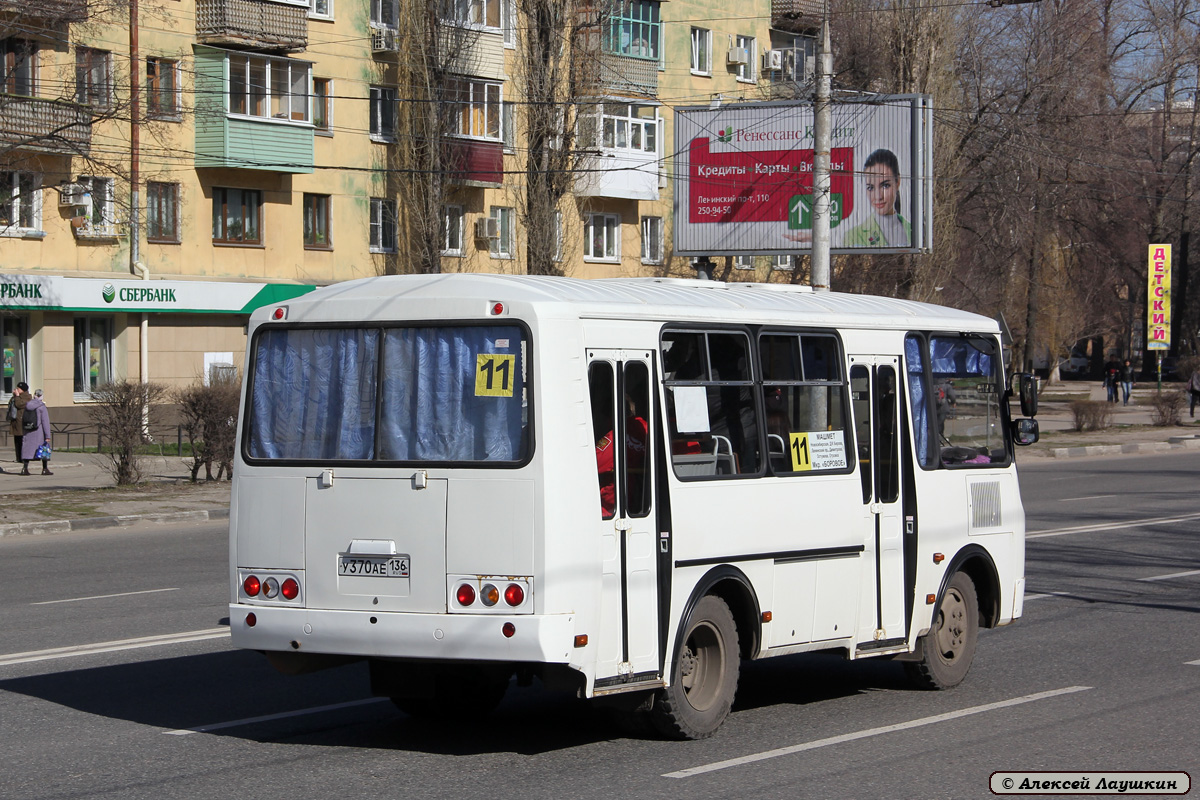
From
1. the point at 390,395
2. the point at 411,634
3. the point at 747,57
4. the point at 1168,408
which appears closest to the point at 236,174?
the point at 747,57

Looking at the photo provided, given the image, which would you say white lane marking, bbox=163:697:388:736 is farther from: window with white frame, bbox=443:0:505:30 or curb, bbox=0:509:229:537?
window with white frame, bbox=443:0:505:30

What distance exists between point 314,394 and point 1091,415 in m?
35.0

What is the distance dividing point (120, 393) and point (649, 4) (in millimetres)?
31049

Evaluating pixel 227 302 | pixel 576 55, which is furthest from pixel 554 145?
pixel 227 302

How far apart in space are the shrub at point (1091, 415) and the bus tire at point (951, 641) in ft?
103

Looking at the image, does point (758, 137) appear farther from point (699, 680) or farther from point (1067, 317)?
point (1067, 317)

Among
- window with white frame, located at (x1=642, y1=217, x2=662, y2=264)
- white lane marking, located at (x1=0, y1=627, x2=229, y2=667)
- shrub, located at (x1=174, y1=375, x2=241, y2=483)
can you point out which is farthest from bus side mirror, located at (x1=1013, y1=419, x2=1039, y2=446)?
window with white frame, located at (x1=642, y1=217, x2=662, y2=264)

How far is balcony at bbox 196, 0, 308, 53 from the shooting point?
122 ft

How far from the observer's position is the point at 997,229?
46.1 m

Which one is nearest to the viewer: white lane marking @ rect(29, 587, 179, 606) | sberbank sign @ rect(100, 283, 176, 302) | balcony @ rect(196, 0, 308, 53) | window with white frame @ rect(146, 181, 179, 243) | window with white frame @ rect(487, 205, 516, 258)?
white lane marking @ rect(29, 587, 179, 606)

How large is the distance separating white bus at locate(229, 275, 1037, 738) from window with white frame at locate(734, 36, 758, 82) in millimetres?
46089

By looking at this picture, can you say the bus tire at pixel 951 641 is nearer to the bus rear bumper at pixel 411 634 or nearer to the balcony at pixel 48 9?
the bus rear bumper at pixel 411 634

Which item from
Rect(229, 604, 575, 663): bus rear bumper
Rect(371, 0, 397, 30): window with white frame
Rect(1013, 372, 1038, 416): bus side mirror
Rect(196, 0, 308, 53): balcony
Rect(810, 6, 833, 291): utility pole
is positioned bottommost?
Rect(229, 604, 575, 663): bus rear bumper

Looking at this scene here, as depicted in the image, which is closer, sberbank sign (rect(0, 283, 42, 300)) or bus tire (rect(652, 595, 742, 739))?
bus tire (rect(652, 595, 742, 739))
